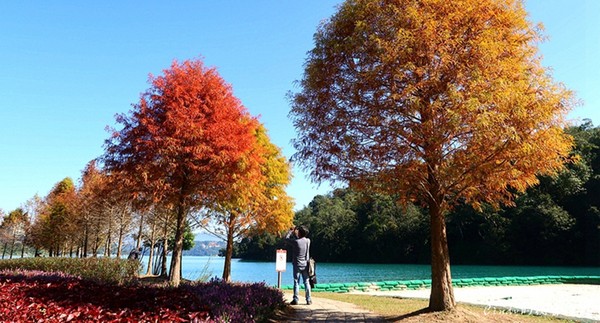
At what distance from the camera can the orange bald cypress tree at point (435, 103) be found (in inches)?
259

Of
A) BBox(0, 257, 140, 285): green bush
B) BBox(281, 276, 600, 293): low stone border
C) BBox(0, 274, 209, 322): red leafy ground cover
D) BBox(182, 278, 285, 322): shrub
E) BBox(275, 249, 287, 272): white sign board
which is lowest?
BBox(281, 276, 600, 293): low stone border

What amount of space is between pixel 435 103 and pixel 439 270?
3505 millimetres

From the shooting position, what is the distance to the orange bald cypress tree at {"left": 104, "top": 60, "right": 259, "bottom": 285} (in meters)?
11.5

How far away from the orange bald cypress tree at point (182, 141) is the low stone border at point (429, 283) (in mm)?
6719

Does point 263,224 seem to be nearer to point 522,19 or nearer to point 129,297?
point 129,297

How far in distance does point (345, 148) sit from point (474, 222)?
5529 cm

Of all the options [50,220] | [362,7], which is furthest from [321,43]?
[50,220]

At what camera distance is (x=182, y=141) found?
37.5 feet

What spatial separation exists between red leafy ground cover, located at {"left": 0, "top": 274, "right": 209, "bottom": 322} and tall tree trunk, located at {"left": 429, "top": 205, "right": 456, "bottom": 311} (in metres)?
4.65

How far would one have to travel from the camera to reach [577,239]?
152ft

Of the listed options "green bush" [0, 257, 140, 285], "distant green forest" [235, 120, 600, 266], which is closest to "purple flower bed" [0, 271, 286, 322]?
"green bush" [0, 257, 140, 285]

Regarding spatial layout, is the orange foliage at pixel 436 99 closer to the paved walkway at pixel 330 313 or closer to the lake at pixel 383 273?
the paved walkway at pixel 330 313

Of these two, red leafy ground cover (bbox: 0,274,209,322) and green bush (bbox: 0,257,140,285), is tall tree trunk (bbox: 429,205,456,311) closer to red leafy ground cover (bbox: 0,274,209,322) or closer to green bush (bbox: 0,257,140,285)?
red leafy ground cover (bbox: 0,274,209,322)

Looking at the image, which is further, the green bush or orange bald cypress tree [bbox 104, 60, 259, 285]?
the green bush
